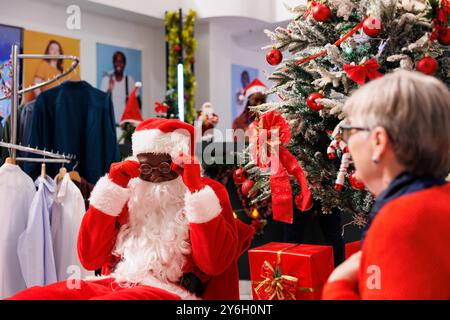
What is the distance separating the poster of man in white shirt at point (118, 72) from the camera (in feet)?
21.6

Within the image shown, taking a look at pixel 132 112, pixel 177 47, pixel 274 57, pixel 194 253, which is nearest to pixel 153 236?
pixel 194 253

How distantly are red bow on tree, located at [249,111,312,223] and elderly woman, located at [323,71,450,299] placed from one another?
101 cm

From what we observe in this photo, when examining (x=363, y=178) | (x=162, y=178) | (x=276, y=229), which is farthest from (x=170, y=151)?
(x=276, y=229)

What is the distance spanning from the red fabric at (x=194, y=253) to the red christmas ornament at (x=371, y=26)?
911 millimetres

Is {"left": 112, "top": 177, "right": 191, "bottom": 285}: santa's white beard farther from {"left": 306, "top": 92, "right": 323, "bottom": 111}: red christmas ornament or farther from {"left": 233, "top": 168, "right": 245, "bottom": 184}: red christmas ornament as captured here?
{"left": 306, "top": 92, "right": 323, "bottom": 111}: red christmas ornament

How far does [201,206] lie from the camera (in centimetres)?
206

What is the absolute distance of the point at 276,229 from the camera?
470cm

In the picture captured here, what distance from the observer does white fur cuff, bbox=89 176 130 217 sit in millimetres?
2215

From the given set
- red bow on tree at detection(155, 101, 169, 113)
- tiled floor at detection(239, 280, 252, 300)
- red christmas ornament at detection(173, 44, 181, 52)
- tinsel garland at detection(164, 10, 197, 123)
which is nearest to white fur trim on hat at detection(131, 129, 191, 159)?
tiled floor at detection(239, 280, 252, 300)

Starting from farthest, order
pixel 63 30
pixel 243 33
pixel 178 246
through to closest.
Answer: pixel 243 33
pixel 63 30
pixel 178 246

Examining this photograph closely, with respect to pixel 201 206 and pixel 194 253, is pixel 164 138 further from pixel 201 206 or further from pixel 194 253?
pixel 194 253
